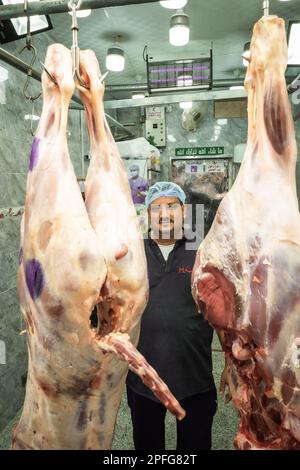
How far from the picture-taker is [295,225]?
1086mm

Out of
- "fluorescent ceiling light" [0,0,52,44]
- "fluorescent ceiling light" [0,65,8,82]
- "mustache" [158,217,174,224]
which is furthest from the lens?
"fluorescent ceiling light" [0,65,8,82]

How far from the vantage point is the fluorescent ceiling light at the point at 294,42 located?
3.75 meters

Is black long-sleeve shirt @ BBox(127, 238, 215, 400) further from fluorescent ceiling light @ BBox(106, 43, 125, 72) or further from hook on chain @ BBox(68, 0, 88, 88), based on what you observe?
fluorescent ceiling light @ BBox(106, 43, 125, 72)

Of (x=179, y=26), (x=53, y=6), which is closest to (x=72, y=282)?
(x=53, y=6)

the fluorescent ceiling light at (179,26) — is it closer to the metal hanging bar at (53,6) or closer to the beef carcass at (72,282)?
the metal hanging bar at (53,6)

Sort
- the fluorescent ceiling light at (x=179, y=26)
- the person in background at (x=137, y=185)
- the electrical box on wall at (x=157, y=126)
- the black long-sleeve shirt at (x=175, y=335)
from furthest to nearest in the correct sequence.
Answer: the electrical box on wall at (x=157, y=126)
the person in background at (x=137, y=185)
the fluorescent ceiling light at (x=179, y=26)
the black long-sleeve shirt at (x=175, y=335)

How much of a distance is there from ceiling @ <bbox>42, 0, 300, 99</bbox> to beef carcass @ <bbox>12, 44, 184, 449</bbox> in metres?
3.18

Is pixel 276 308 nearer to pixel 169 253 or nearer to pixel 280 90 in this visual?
pixel 280 90

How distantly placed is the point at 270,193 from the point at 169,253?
3.68 feet

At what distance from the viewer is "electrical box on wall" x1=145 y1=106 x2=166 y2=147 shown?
7.12 m

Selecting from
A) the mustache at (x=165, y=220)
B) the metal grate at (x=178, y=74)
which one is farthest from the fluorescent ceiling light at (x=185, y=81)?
the mustache at (x=165, y=220)

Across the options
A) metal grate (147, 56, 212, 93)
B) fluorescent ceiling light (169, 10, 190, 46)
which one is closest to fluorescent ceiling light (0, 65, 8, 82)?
metal grate (147, 56, 212, 93)

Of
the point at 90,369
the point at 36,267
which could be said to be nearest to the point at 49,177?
the point at 36,267

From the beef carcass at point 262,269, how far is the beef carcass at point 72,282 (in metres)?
0.26
